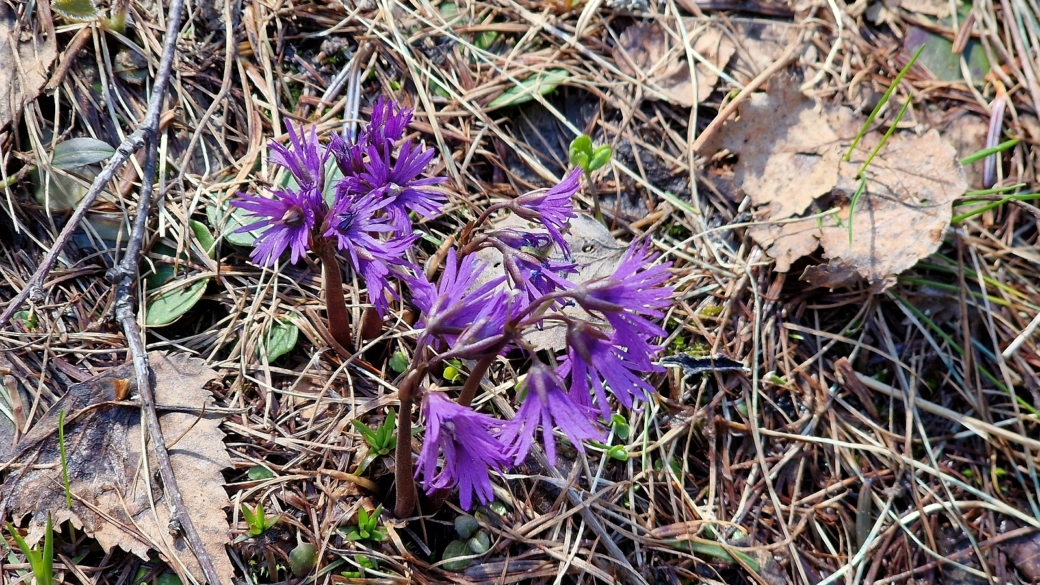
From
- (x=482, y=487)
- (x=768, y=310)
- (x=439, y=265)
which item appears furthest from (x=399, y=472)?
(x=768, y=310)

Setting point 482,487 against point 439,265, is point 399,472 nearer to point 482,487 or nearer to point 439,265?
point 482,487

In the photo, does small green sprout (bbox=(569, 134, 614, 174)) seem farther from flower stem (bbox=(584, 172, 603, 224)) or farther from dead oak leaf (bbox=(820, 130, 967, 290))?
dead oak leaf (bbox=(820, 130, 967, 290))

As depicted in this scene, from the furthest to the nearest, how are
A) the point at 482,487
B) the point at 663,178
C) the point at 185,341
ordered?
1. the point at 663,178
2. the point at 185,341
3. the point at 482,487

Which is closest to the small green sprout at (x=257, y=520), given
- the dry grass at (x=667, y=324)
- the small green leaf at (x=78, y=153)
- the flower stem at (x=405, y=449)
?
the dry grass at (x=667, y=324)

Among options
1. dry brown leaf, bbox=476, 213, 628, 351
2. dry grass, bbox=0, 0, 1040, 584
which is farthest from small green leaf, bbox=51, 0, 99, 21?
dry brown leaf, bbox=476, 213, 628, 351

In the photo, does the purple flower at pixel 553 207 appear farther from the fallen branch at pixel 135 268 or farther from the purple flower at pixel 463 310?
the fallen branch at pixel 135 268

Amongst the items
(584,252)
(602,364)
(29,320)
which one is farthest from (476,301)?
(29,320)

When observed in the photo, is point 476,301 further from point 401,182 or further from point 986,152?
point 986,152
